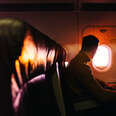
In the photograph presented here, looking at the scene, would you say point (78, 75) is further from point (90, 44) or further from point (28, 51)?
point (28, 51)

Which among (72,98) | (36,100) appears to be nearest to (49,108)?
(36,100)

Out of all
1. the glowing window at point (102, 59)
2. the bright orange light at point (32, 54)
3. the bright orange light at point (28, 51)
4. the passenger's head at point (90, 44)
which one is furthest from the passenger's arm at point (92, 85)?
the glowing window at point (102, 59)

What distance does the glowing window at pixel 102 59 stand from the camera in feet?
9.41

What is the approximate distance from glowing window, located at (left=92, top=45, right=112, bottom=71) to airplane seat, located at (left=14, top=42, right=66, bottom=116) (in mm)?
1340

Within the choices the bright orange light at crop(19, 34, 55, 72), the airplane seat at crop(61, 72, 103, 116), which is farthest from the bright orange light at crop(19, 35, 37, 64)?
the airplane seat at crop(61, 72, 103, 116)

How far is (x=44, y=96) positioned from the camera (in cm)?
151

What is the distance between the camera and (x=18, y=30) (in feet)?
3.63

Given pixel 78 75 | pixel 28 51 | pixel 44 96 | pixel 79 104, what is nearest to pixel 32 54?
pixel 28 51

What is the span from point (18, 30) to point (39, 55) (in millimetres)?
235

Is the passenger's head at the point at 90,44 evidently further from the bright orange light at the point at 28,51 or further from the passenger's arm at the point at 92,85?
the bright orange light at the point at 28,51

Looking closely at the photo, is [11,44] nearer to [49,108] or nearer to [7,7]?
[49,108]

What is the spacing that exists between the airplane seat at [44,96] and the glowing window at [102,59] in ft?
4.40

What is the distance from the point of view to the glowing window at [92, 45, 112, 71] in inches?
113

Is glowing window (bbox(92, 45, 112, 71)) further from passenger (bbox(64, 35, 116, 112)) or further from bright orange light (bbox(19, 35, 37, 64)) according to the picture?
bright orange light (bbox(19, 35, 37, 64))
